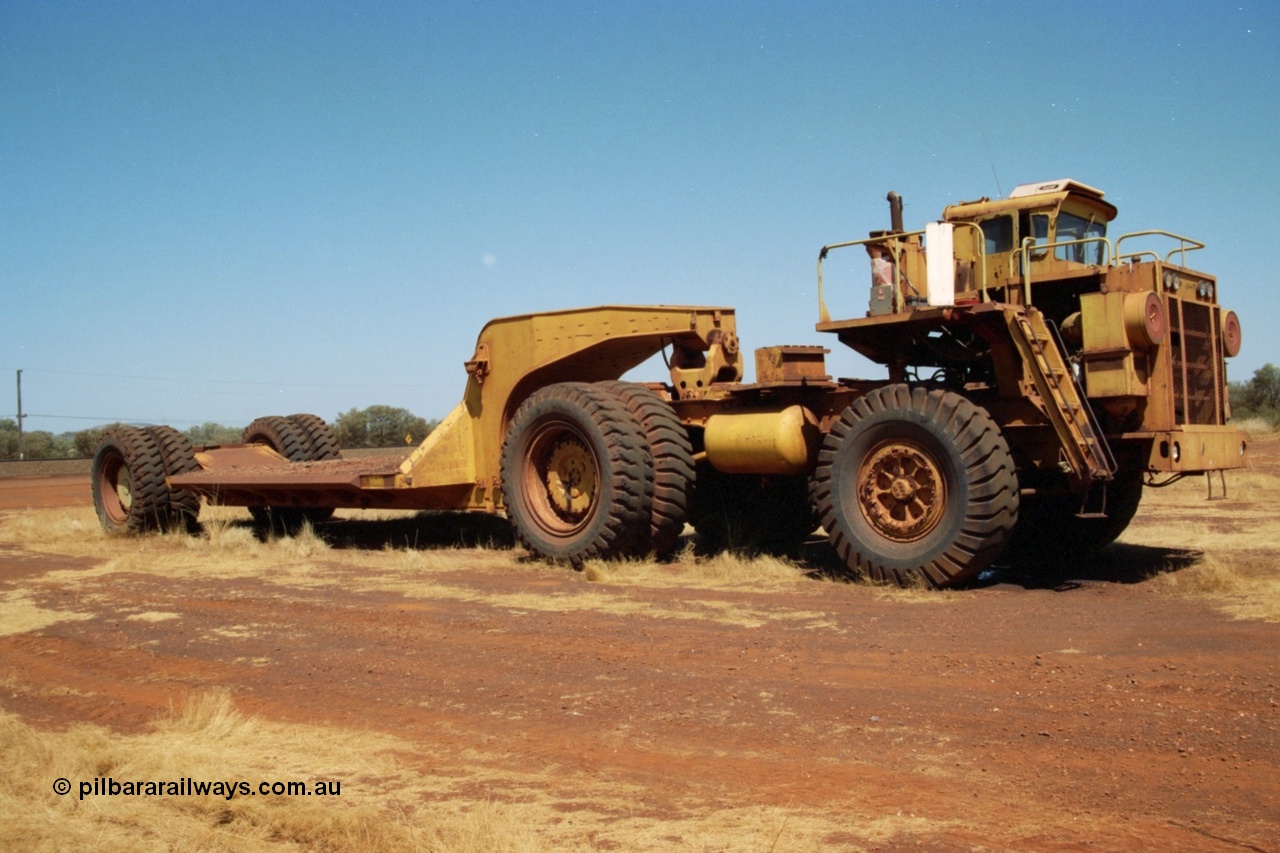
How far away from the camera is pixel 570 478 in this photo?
37.7 feet

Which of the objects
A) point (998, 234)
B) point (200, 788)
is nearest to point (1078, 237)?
point (998, 234)

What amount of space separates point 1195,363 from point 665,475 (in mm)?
4482

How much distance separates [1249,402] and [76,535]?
1459 inches

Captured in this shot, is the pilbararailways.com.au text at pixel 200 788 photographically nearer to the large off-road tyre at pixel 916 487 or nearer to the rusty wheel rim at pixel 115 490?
the large off-road tyre at pixel 916 487

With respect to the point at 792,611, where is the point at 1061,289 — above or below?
above

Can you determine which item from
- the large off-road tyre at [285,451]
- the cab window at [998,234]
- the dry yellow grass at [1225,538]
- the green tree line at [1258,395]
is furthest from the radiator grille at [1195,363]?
the green tree line at [1258,395]

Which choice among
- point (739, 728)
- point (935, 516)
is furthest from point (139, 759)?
point (935, 516)

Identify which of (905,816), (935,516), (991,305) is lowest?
(905,816)

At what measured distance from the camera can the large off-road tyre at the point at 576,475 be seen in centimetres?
1046

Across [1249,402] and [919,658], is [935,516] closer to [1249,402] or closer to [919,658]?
[919,658]

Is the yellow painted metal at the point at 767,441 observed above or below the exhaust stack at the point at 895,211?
below

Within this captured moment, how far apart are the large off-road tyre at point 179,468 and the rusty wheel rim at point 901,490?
9.42m

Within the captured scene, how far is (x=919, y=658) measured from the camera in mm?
6488

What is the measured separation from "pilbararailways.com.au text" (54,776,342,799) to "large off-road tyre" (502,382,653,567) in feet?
19.1
